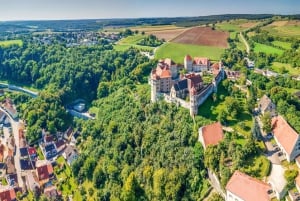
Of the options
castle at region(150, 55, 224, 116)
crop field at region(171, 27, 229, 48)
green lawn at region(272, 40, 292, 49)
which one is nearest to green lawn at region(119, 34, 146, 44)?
crop field at region(171, 27, 229, 48)

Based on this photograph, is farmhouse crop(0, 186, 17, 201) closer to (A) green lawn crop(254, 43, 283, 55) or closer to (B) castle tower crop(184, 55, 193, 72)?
(B) castle tower crop(184, 55, 193, 72)

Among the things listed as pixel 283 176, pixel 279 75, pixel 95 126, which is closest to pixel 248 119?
pixel 283 176

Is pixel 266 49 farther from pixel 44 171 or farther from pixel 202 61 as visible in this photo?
pixel 44 171

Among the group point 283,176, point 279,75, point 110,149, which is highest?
point 279,75

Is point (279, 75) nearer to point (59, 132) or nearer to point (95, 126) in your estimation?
point (95, 126)

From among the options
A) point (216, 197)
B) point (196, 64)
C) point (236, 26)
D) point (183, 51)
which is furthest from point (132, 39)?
point (216, 197)

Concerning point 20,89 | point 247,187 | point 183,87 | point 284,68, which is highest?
point 284,68
